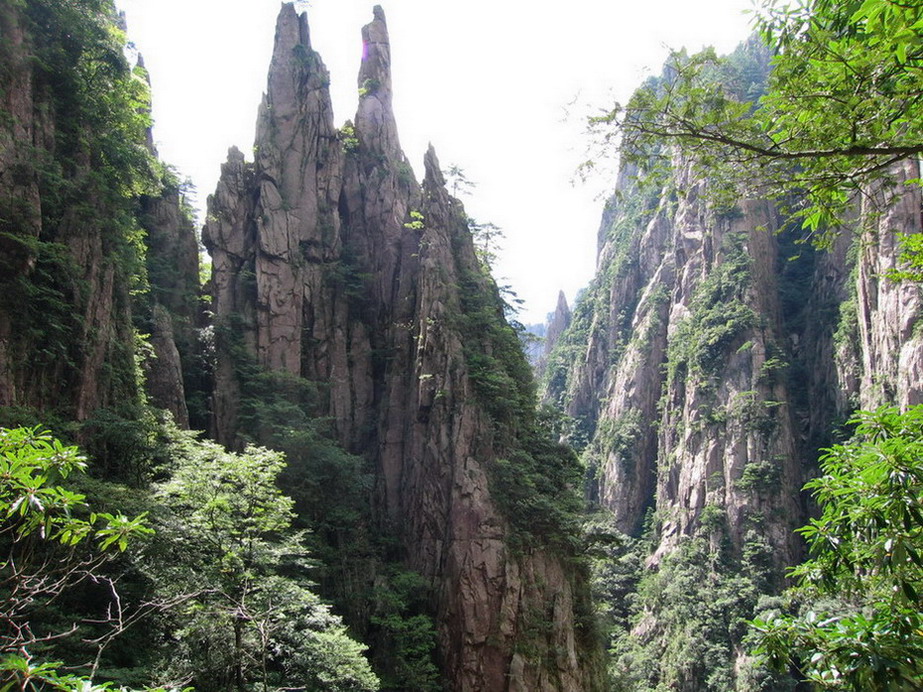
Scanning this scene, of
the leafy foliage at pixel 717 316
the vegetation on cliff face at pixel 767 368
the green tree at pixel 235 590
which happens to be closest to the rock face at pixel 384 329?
the vegetation on cliff face at pixel 767 368

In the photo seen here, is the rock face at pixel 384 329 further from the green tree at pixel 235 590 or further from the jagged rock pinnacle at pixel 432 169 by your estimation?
the green tree at pixel 235 590

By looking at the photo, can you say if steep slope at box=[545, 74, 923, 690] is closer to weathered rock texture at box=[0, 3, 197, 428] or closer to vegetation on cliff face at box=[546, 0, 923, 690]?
vegetation on cliff face at box=[546, 0, 923, 690]

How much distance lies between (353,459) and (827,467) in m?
21.2

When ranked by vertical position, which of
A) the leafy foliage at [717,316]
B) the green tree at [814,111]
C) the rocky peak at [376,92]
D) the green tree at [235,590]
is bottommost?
the green tree at [235,590]

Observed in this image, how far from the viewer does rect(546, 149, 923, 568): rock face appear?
3906 cm

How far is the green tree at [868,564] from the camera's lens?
2783mm

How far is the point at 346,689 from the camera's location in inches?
491

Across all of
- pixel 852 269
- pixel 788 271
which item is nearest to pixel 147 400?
pixel 852 269

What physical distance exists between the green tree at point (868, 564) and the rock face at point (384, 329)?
17.1m

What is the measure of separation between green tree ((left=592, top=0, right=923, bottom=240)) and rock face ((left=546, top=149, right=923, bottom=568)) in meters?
32.7

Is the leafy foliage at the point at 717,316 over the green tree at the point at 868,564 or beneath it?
over

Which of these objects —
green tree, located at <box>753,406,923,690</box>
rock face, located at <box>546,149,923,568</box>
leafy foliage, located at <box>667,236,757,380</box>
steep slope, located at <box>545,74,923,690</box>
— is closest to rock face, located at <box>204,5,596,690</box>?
steep slope, located at <box>545,74,923,690</box>

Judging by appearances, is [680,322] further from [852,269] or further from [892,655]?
[892,655]

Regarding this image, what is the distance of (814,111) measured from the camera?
151 inches
